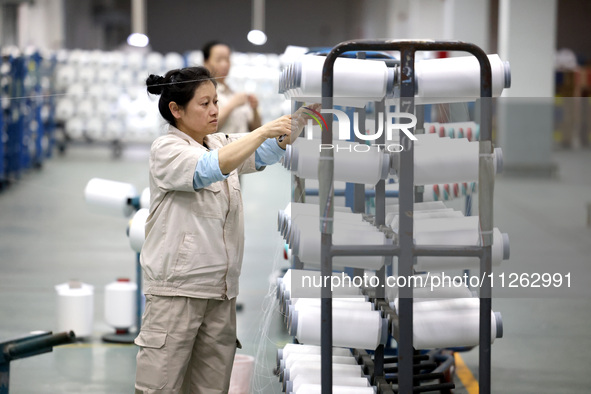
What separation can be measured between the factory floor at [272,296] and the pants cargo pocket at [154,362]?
2.07 feet

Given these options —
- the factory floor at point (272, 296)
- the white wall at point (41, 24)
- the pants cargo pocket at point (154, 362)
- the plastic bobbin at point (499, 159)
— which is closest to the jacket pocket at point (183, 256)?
the pants cargo pocket at point (154, 362)

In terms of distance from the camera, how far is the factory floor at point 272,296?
3510 millimetres

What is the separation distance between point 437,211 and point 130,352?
2.64 meters

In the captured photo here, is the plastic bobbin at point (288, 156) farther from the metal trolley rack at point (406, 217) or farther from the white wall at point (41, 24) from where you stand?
the white wall at point (41, 24)

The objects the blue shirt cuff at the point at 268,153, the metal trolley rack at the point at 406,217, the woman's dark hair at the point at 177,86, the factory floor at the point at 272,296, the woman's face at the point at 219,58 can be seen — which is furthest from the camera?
the woman's face at the point at 219,58

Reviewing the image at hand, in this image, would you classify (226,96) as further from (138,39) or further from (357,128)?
(357,128)

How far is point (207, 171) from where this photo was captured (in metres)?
2.80

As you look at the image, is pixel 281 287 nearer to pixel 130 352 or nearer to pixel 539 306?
pixel 130 352

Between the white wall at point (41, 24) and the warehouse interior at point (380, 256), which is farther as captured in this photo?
the white wall at point (41, 24)

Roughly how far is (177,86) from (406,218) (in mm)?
923

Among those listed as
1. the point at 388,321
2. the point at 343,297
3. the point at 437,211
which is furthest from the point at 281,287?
the point at 437,211

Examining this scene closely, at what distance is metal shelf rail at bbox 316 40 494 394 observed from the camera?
274cm

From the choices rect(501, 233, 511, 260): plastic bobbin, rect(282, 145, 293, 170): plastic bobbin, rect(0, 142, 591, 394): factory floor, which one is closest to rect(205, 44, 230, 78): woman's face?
rect(0, 142, 591, 394): factory floor

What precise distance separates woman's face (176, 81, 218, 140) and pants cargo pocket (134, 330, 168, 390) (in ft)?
2.41
